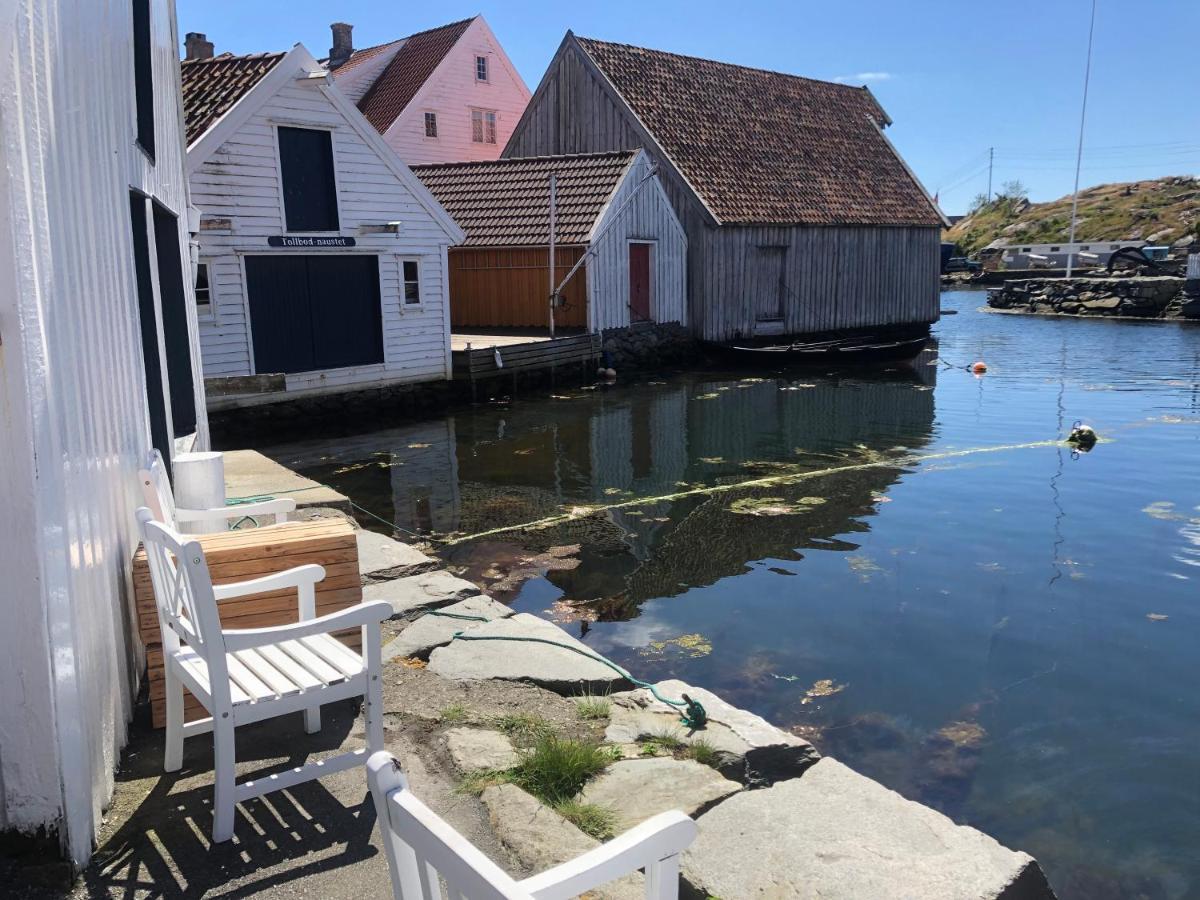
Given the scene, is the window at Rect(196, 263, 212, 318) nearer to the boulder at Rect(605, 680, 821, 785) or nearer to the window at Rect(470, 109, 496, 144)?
the boulder at Rect(605, 680, 821, 785)

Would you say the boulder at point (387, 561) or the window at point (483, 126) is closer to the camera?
the boulder at point (387, 561)

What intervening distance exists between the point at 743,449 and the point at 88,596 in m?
12.8

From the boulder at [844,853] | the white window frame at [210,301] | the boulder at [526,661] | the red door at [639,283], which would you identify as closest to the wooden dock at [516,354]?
the red door at [639,283]

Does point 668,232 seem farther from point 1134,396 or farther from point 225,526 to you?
point 225,526

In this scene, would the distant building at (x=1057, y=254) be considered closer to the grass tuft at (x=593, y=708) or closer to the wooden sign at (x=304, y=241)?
the wooden sign at (x=304, y=241)

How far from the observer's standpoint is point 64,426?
3.18 metres

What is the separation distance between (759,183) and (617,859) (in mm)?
27630

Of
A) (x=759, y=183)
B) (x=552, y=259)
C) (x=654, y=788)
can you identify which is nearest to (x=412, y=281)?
(x=552, y=259)

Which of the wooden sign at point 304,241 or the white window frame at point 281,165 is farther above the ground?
the white window frame at point 281,165

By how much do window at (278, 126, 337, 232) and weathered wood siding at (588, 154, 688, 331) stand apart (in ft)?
24.5

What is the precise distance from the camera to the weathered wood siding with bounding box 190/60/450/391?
15.7 m

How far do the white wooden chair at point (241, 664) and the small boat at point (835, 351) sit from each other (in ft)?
76.8

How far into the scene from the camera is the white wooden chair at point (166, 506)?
4500 millimetres

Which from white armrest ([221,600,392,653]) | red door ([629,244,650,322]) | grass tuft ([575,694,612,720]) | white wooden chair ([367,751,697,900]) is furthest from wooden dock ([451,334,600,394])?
white wooden chair ([367,751,697,900])
